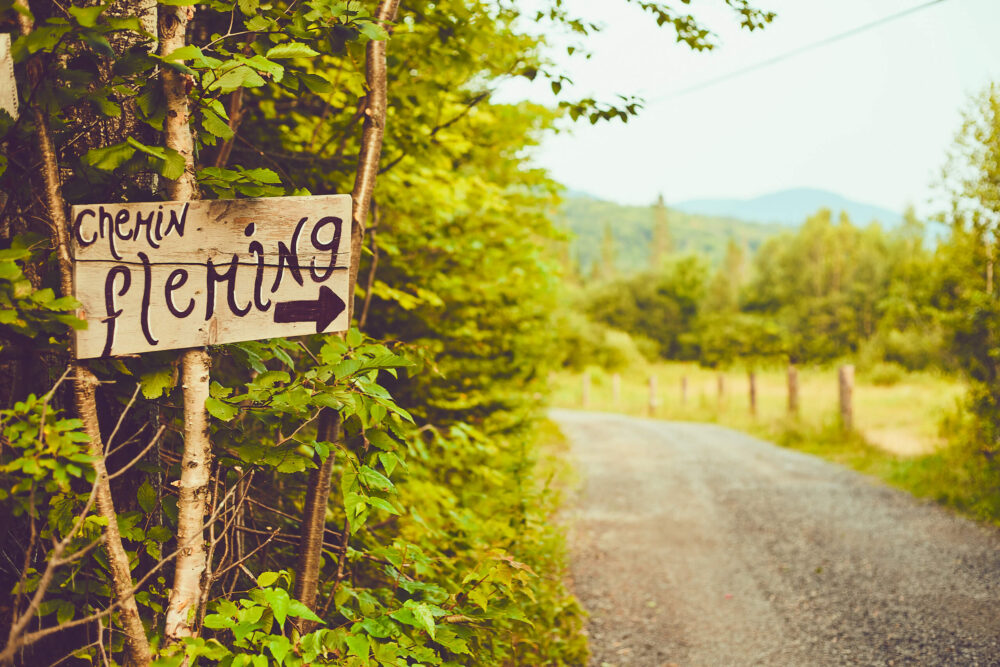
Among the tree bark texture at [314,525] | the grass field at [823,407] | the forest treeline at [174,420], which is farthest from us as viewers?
the grass field at [823,407]

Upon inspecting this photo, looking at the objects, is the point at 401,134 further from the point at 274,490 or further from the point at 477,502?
the point at 477,502

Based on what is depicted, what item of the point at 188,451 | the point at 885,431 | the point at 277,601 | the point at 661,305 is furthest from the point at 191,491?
the point at 661,305

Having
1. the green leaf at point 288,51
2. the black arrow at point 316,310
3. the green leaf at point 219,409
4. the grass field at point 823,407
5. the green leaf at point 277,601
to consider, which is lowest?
the grass field at point 823,407

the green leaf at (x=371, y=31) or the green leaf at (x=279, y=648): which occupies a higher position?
the green leaf at (x=371, y=31)

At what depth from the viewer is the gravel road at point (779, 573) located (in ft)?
12.5

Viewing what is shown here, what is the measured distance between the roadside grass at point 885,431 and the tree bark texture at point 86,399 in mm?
7174

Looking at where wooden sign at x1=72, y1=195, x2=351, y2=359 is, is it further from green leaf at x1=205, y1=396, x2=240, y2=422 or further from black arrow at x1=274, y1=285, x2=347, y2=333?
green leaf at x1=205, y1=396, x2=240, y2=422

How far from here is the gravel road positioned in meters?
3.82

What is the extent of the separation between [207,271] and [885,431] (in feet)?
42.3

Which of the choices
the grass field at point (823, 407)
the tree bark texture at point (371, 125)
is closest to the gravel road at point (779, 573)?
the grass field at point (823, 407)

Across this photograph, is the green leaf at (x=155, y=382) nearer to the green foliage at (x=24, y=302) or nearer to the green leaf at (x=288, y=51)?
the green foliage at (x=24, y=302)

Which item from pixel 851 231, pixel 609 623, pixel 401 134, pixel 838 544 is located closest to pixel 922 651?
pixel 609 623

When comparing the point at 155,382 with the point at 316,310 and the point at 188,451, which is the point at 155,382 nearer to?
the point at 188,451

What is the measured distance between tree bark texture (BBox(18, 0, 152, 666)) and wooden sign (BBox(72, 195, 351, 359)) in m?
0.03
